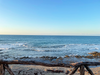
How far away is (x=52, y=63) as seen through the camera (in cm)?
175

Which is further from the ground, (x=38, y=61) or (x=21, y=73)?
(x=38, y=61)

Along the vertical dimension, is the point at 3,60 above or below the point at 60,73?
above

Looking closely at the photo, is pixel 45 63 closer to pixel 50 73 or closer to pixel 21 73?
pixel 50 73

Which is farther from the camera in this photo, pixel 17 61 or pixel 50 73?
pixel 50 73

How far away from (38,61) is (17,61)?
1.58ft

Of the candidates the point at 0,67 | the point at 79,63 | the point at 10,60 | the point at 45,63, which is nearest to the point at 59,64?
the point at 45,63

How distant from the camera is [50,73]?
468 centimetres

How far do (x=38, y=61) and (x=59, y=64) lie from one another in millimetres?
475

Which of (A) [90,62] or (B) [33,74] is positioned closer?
(A) [90,62]

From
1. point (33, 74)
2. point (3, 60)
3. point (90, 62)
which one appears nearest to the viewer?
point (90, 62)

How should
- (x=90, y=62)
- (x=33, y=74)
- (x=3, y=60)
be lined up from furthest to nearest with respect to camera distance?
(x=33, y=74) < (x=3, y=60) < (x=90, y=62)

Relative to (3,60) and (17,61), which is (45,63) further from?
(3,60)

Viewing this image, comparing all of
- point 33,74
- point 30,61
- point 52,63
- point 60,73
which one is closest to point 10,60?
point 30,61

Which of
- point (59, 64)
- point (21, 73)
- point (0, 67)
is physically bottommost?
point (21, 73)
